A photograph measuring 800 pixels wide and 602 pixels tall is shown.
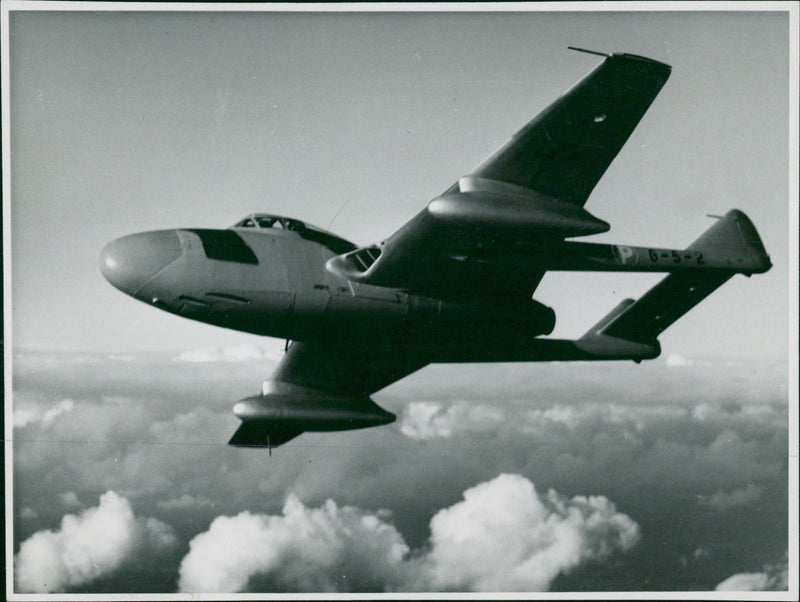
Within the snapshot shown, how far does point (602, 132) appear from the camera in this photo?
35.6 feet

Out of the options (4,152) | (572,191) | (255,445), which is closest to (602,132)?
(572,191)

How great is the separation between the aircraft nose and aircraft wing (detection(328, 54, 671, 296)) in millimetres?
2393

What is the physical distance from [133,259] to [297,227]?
7.85 ft

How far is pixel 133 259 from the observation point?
10.6 meters

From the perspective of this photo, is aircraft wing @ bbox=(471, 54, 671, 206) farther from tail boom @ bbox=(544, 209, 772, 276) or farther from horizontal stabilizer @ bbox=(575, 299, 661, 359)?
horizontal stabilizer @ bbox=(575, 299, 661, 359)

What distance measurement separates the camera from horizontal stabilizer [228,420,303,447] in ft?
46.5

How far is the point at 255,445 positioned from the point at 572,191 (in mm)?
7247

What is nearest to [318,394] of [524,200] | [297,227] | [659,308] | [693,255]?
[297,227]

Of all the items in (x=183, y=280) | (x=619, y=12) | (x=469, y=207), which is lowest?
(x=183, y=280)

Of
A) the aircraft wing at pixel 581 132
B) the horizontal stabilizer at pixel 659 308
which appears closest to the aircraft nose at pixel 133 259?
the aircraft wing at pixel 581 132

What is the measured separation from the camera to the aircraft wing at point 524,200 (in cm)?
1027

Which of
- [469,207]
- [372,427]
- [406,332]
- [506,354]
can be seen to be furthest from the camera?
[372,427]

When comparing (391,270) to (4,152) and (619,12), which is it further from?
(4,152)

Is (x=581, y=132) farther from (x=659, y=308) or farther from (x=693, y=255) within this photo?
(x=659, y=308)
